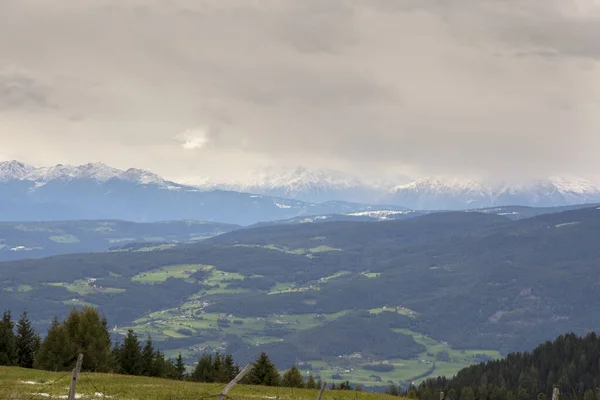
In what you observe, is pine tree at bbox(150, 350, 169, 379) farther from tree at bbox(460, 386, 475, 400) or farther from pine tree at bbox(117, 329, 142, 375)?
tree at bbox(460, 386, 475, 400)

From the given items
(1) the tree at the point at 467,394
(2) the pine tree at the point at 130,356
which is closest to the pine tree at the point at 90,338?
(2) the pine tree at the point at 130,356

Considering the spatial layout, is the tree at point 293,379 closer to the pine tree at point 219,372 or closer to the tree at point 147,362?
the pine tree at point 219,372

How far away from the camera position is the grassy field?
45844 millimetres

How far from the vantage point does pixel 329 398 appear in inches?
2211

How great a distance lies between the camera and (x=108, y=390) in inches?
1967

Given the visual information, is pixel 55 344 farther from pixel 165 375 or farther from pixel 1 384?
pixel 1 384

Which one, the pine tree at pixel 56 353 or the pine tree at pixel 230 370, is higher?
the pine tree at pixel 56 353

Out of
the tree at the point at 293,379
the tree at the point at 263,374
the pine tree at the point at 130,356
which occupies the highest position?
the pine tree at the point at 130,356

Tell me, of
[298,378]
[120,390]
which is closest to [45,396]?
[120,390]

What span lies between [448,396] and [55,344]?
456ft

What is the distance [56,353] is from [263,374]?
1058 inches

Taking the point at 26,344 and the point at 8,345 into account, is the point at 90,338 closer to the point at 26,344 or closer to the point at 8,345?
the point at 8,345

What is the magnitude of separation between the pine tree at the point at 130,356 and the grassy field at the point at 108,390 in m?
34.2

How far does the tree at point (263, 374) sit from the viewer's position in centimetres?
9012
